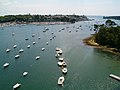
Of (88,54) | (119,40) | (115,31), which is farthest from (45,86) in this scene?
(115,31)

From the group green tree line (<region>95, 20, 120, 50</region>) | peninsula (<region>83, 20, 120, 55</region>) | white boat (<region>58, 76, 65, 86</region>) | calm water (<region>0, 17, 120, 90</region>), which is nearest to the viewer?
calm water (<region>0, 17, 120, 90</region>)

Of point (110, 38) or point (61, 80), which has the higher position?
point (110, 38)

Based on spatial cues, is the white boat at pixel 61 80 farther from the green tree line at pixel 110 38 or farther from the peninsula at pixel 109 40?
the green tree line at pixel 110 38

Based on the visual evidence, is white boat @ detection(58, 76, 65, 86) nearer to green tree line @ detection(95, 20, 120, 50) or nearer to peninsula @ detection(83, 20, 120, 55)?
peninsula @ detection(83, 20, 120, 55)

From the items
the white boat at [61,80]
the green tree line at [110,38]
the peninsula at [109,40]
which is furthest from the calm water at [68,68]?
the green tree line at [110,38]

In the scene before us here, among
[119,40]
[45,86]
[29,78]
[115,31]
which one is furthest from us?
[115,31]

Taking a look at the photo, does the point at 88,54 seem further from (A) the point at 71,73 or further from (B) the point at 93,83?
(B) the point at 93,83

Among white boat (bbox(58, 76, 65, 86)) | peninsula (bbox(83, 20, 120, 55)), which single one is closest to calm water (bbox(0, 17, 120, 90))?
white boat (bbox(58, 76, 65, 86))

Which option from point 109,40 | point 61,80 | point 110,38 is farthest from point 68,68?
point 109,40

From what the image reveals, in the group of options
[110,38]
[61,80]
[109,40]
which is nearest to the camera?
[61,80]

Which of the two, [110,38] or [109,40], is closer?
[110,38]

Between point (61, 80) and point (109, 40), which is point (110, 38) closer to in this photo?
point (109, 40)
